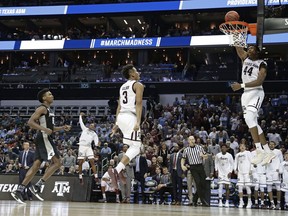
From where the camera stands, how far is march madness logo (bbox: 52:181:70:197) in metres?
16.7

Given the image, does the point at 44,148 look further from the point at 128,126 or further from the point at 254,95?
the point at 254,95

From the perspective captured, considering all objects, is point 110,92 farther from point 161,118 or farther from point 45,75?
point 161,118

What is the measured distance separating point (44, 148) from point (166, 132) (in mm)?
13983

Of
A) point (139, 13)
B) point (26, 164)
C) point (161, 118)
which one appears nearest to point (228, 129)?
point (161, 118)

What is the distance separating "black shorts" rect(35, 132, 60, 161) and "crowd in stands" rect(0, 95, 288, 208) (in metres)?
7.17

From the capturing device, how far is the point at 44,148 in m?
9.97

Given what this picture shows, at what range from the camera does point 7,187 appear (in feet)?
56.7

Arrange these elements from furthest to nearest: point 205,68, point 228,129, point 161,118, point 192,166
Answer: point 205,68
point 161,118
point 228,129
point 192,166

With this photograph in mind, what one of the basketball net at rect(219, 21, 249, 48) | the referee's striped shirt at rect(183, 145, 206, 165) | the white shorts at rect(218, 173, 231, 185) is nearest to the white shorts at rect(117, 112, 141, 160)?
the basketball net at rect(219, 21, 249, 48)

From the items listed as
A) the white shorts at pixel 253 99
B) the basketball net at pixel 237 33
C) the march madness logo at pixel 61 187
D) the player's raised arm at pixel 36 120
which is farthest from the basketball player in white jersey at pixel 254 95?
the march madness logo at pixel 61 187

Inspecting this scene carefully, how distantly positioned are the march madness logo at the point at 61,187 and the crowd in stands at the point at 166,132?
2.31 ft

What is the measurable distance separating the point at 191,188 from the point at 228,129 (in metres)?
7.98

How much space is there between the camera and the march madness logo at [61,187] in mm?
16691

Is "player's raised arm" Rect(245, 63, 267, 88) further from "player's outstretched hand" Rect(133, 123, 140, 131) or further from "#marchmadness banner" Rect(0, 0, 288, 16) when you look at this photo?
"#marchmadness banner" Rect(0, 0, 288, 16)
